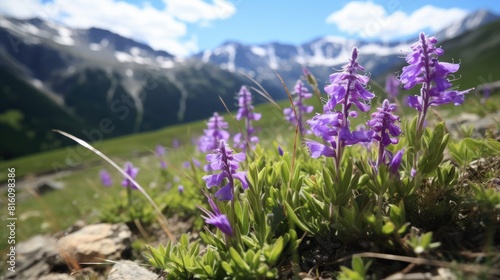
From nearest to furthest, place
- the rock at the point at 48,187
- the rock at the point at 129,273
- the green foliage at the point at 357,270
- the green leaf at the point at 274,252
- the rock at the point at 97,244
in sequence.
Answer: the green foliage at the point at 357,270, the green leaf at the point at 274,252, the rock at the point at 129,273, the rock at the point at 97,244, the rock at the point at 48,187

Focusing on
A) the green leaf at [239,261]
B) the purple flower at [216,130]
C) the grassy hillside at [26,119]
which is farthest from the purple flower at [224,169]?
the grassy hillside at [26,119]

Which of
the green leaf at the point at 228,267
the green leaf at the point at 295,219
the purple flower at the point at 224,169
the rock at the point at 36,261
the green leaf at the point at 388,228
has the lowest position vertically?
the rock at the point at 36,261

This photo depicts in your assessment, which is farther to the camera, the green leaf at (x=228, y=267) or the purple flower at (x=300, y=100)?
the purple flower at (x=300, y=100)

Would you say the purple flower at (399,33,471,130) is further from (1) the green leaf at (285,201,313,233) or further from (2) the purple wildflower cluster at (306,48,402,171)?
(1) the green leaf at (285,201,313,233)

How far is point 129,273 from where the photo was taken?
3945 mm

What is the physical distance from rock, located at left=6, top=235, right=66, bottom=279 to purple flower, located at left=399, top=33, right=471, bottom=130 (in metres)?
5.47

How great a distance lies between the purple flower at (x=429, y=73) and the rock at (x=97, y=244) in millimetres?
4646

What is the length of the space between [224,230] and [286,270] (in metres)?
0.75

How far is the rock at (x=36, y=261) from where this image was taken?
5.87 m

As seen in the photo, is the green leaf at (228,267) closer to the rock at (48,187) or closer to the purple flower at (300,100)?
the purple flower at (300,100)

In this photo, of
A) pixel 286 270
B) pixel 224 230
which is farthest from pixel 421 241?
pixel 224 230

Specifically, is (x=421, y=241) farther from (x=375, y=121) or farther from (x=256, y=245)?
(x=256, y=245)

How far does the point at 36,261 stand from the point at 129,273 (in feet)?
11.6

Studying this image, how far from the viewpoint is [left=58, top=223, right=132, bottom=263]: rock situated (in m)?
5.29
